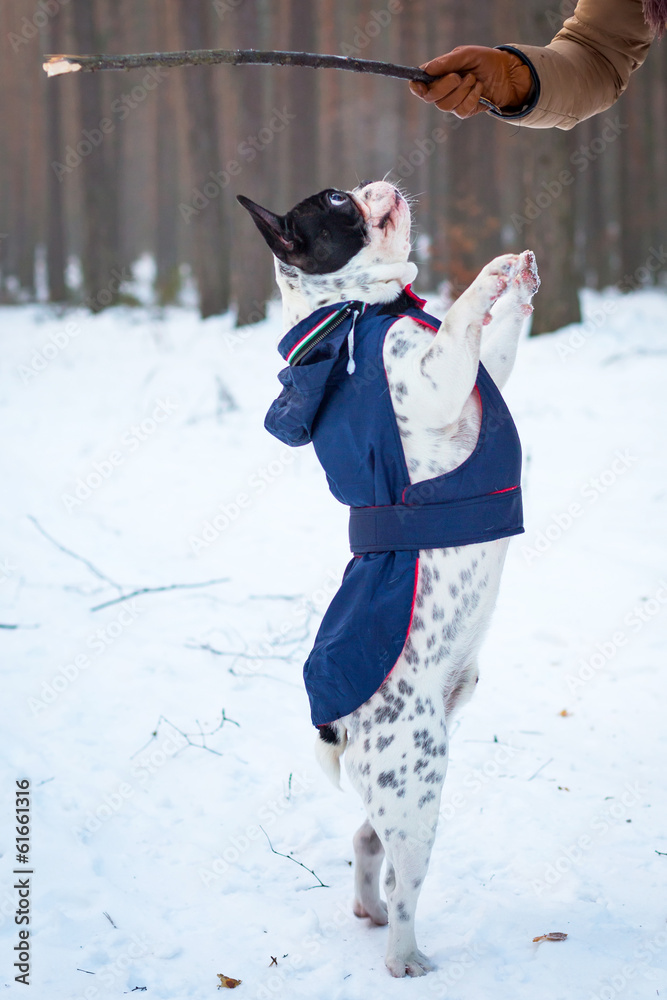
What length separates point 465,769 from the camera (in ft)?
11.6

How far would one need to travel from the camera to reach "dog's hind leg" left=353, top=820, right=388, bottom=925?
8.51 feet

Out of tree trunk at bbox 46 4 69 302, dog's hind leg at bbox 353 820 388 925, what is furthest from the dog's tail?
tree trunk at bbox 46 4 69 302

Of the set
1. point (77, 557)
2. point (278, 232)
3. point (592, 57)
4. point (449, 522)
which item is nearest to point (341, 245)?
point (278, 232)

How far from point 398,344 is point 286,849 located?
2053 mm

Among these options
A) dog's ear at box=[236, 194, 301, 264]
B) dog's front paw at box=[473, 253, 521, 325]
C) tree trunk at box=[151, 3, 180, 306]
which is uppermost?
tree trunk at box=[151, 3, 180, 306]

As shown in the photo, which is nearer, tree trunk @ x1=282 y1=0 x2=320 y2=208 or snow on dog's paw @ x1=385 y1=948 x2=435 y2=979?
snow on dog's paw @ x1=385 y1=948 x2=435 y2=979

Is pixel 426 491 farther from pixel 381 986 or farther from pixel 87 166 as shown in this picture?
pixel 87 166

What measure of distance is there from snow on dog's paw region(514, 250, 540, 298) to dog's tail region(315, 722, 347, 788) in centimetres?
144

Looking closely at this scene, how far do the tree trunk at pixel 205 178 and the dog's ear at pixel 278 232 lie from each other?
11.6m

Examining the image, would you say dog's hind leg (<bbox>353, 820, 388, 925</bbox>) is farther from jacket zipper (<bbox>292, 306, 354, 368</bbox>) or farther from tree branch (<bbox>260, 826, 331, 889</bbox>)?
jacket zipper (<bbox>292, 306, 354, 368</bbox>)

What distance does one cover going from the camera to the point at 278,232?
234 centimetres

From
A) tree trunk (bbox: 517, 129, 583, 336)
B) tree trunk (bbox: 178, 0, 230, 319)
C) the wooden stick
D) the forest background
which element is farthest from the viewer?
tree trunk (bbox: 178, 0, 230, 319)

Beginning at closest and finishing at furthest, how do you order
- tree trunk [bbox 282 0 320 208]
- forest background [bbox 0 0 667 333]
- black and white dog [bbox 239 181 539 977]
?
black and white dog [bbox 239 181 539 977]
forest background [bbox 0 0 667 333]
tree trunk [bbox 282 0 320 208]

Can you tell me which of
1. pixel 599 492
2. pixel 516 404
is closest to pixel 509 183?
pixel 516 404
